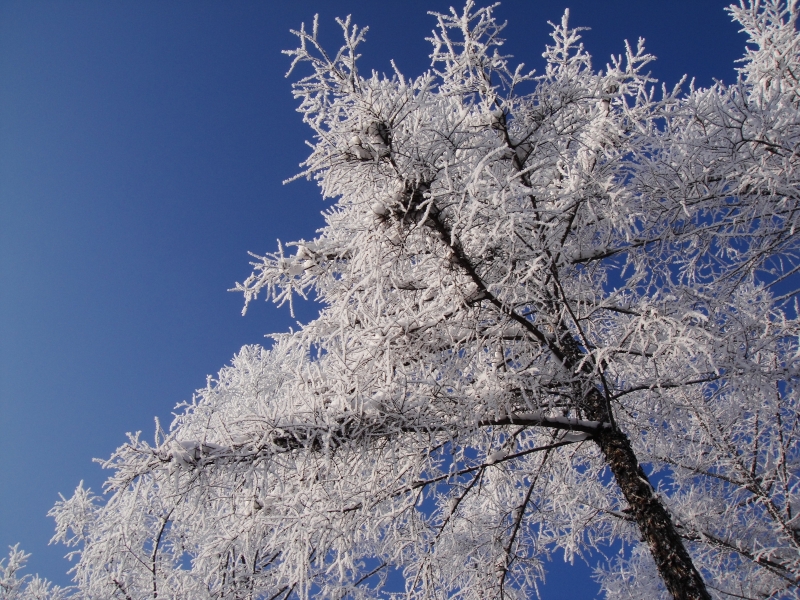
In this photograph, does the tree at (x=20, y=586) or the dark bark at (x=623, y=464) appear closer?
the dark bark at (x=623, y=464)

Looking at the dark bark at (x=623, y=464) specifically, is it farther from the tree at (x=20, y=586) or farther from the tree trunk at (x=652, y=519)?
the tree at (x=20, y=586)

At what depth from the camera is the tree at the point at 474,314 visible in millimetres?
3174

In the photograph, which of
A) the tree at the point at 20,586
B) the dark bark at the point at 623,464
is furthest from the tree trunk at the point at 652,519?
the tree at the point at 20,586

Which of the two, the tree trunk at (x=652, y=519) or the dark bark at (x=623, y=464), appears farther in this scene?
the tree trunk at (x=652, y=519)

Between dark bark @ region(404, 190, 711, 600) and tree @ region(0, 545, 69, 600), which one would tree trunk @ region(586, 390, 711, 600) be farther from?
tree @ region(0, 545, 69, 600)

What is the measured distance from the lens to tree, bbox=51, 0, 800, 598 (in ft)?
10.4

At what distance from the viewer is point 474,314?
151 inches

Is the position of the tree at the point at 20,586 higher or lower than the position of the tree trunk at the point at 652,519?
higher

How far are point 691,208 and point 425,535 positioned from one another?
3958 millimetres

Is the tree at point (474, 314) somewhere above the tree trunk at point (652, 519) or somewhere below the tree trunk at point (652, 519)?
above

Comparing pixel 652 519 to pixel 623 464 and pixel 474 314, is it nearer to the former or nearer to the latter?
pixel 623 464

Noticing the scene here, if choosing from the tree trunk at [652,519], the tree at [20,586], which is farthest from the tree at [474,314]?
the tree at [20,586]

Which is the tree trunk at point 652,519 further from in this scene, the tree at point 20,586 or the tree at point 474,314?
the tree at point 20,586

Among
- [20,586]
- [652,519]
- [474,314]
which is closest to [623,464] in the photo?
[652,519]
